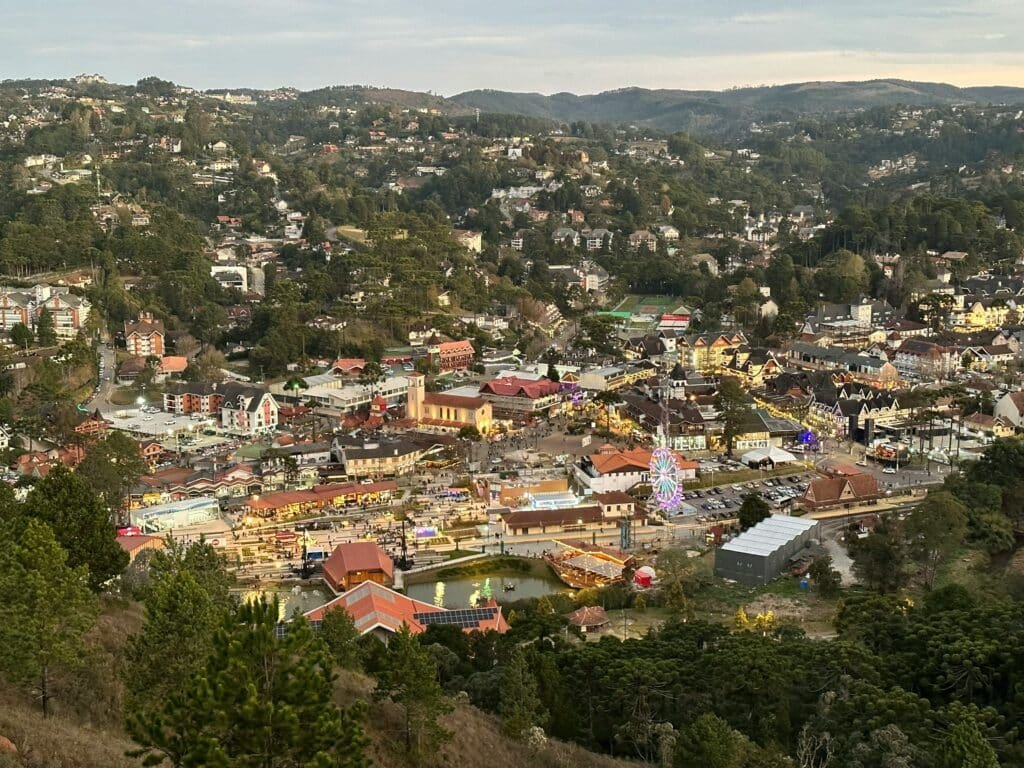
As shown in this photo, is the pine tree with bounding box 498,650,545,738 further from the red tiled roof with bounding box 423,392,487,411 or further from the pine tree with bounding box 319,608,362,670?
the red tiled roof with bounding box 423,392,487,411

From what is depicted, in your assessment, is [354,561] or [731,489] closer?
[354,561]

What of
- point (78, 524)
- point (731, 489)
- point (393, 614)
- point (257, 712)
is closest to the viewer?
point (257, 712)

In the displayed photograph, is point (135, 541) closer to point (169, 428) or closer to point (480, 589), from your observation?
point (480, 589)

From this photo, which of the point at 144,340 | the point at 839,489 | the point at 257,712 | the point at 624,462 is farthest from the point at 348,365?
the point at 257,712

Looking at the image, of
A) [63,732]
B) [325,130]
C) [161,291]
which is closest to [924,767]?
[63,732]

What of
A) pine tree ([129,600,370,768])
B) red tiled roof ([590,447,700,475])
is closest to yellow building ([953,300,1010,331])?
red tiled roof ([590,447,700,475])
